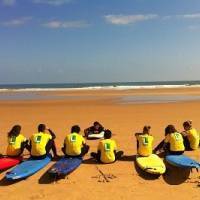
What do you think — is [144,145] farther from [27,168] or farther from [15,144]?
[15,144]

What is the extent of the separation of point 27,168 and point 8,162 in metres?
1.00

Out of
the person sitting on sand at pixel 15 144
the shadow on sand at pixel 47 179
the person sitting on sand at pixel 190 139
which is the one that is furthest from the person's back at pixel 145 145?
the person sitting on sand at pixel 15 144

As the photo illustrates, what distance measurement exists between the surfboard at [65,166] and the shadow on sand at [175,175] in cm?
252

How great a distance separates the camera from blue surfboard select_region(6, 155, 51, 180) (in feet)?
34.4

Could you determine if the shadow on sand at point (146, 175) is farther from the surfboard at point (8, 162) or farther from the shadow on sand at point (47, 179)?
the surfboard at point (8, 162)

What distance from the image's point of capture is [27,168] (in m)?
11.2

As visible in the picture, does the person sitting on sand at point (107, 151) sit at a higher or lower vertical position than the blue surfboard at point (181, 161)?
higher

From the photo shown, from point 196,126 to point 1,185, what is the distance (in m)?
11.4

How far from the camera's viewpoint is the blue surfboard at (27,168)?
10.5 meters

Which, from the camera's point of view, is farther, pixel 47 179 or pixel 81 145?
pixel 81 145

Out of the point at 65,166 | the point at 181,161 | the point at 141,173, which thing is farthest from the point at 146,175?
the point at 65,166

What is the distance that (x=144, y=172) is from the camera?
11.3m

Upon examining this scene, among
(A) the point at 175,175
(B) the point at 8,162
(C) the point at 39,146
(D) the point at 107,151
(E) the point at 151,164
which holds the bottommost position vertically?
(A) the point at 175,175

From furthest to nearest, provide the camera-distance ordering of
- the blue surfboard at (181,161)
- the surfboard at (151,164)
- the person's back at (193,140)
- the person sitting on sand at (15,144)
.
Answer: the person's back at (193,140), the person sitting on sand at (15,144), the blue surfboard at (181,161), the surfboard at (151,164)
